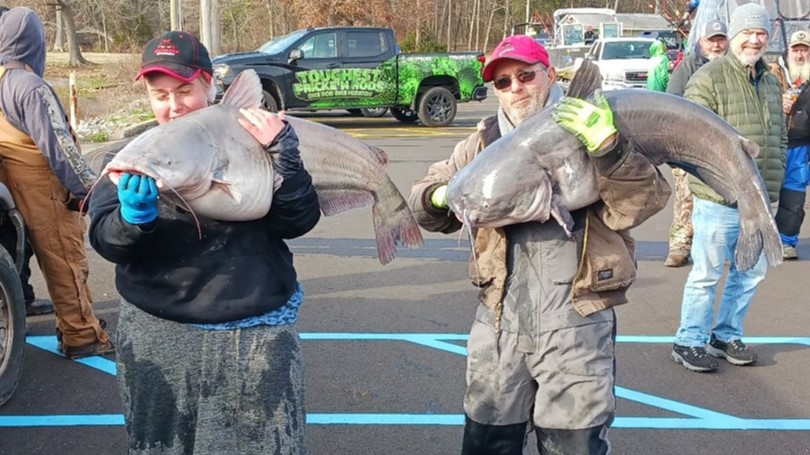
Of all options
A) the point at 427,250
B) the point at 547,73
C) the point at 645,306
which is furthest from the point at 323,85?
the point at 547,73

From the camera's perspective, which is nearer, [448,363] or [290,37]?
[448,363]

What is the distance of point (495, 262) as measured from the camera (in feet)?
9.29

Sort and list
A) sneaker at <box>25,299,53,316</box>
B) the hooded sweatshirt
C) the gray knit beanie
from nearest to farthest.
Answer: the hooded sweatshirt
the gray knit beanie
sneaker at <box>25,299,53,316</box>

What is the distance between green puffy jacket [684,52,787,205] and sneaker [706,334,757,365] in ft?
3.21

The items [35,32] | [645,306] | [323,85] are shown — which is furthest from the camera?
[323,85]

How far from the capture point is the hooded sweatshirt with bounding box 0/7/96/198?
439 cm

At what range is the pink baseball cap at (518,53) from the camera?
8.87 feet

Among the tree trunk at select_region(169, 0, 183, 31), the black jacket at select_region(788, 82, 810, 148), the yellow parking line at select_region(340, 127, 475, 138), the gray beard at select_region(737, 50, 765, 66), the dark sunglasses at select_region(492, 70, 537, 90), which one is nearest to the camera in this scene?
the dark sunglasses at select_region(492, 70, 537, 90)

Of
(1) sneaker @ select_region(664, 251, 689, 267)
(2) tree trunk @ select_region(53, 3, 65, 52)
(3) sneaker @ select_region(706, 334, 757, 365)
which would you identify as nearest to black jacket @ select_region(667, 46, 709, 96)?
(1) sneaker @ select_region(664, 251, 689, 267)

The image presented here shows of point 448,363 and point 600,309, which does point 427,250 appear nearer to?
point 448,363

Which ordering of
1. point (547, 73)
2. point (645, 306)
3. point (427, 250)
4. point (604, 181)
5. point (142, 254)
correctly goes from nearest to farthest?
point (142, 254) < point (604, 181) < point (547, 73) < point (645, 306) < point (427, 250)

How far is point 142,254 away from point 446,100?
1643cm

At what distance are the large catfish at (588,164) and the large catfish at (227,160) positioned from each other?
17.8 inches

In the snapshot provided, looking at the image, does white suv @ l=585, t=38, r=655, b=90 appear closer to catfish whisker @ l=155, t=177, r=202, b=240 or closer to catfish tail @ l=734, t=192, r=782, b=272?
catfish tail @ l=734, t=192, r=782, b=272
